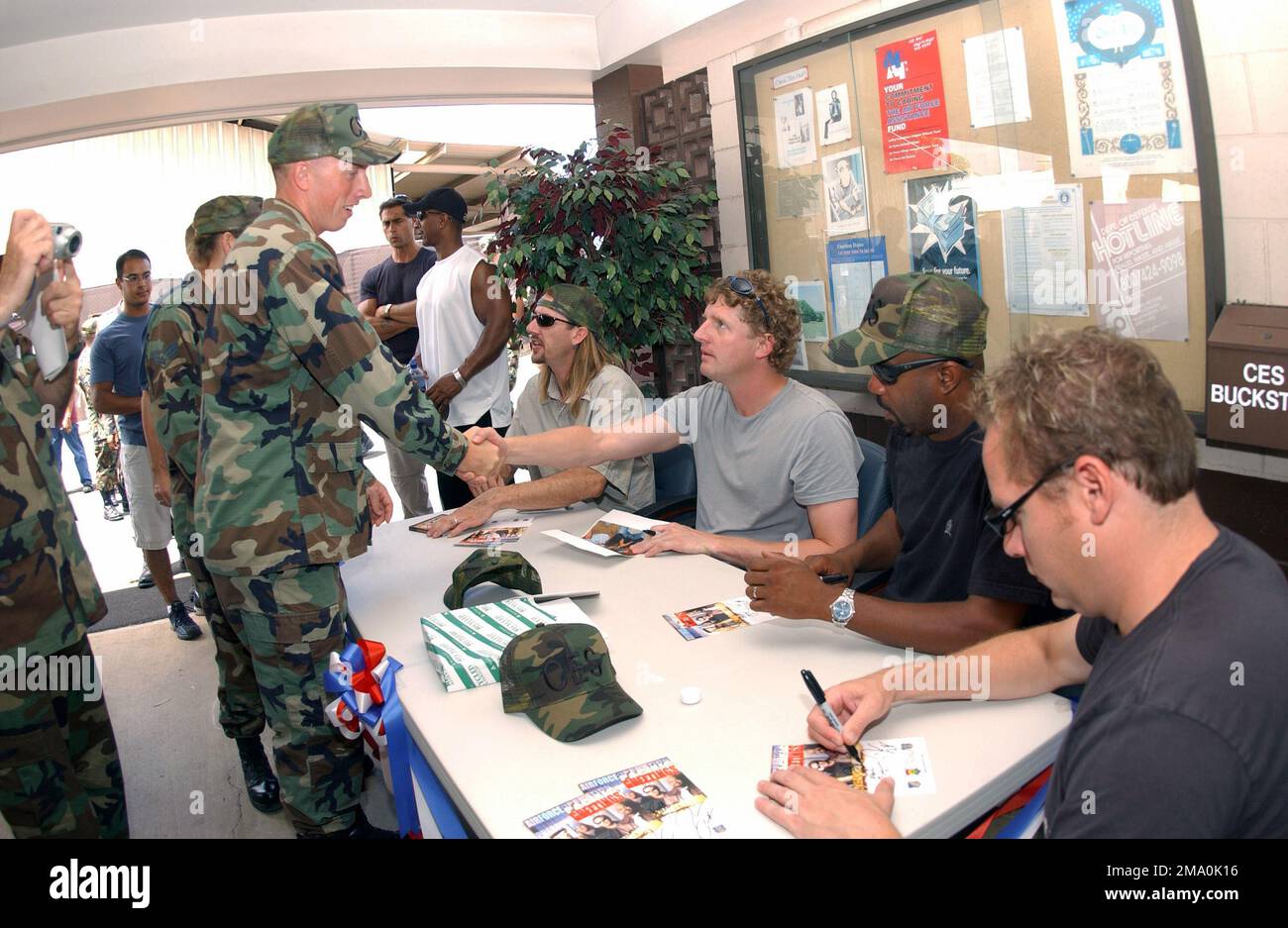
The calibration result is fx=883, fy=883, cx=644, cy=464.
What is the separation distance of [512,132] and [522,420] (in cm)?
681

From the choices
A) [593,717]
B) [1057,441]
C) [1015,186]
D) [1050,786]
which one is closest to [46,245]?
[593,717]

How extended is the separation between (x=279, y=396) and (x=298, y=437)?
97 millimetres

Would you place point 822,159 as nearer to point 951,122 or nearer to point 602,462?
point 951,122

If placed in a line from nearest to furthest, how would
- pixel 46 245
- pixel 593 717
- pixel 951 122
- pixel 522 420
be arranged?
pixel 593 717 < pixel 46 245 < pixel 951 122 < pixel 522 420

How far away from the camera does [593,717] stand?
1407 mm

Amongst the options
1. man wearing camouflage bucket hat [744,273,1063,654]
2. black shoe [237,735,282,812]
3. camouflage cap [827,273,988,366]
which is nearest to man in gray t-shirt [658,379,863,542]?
man wearing camouflage bucket hat [744,273,1063,654]

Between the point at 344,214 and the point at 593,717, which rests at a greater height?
the point at 344,214

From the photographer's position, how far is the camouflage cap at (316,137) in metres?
2.03

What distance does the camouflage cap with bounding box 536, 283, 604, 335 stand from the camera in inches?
116

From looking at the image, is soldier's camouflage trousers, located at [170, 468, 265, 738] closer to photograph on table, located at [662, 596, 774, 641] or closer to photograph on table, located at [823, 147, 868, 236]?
photograph on table, located at [662, 596, 774, 641]

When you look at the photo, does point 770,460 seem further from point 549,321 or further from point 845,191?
point 845,191

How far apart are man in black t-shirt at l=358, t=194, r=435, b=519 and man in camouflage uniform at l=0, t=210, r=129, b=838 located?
2433 mm

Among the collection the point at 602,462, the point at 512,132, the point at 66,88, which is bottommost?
the point at 602,462

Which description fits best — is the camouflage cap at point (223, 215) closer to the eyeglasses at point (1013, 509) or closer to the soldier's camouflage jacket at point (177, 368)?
the soldier's camouflage jacket at point (177, 368)
